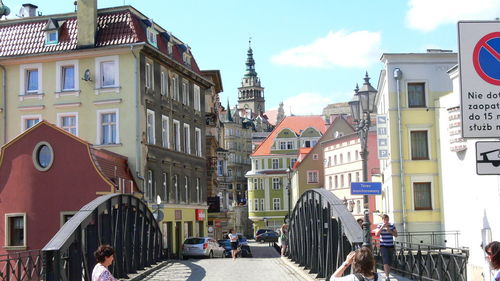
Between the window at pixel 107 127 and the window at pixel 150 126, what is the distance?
1.72 meters

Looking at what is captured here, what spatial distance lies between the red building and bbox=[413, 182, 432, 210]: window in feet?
61.1

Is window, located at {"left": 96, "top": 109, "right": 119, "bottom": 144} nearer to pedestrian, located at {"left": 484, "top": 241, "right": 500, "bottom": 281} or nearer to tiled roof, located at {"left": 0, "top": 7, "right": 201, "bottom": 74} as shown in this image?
tiled roof, located at {"left": 0, "top": 7, "right": 201, "bottom": 74}

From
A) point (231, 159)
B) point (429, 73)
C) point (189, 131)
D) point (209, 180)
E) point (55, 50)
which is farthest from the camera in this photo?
point (231, 159)

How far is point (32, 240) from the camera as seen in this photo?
1257 inches

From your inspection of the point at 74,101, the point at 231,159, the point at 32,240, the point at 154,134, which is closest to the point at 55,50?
the point at 74,101

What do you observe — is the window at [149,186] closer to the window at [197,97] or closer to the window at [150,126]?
the window at [150,126]

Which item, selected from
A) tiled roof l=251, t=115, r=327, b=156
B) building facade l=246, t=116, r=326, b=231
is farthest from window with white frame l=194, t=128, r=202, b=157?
tiled roof l=251, t=115, r=327, b=156

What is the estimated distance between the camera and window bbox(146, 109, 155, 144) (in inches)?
1575

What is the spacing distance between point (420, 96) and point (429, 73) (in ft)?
4.56

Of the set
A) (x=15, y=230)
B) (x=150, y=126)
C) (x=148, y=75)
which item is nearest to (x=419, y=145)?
(x=150, y=126)

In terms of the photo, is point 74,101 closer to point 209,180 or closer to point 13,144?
point 13,144

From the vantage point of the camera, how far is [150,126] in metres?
→ 40.5

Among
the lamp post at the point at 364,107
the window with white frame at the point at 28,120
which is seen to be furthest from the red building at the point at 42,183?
the lamp post at the point at 364,107

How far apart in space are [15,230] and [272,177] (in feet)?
258
